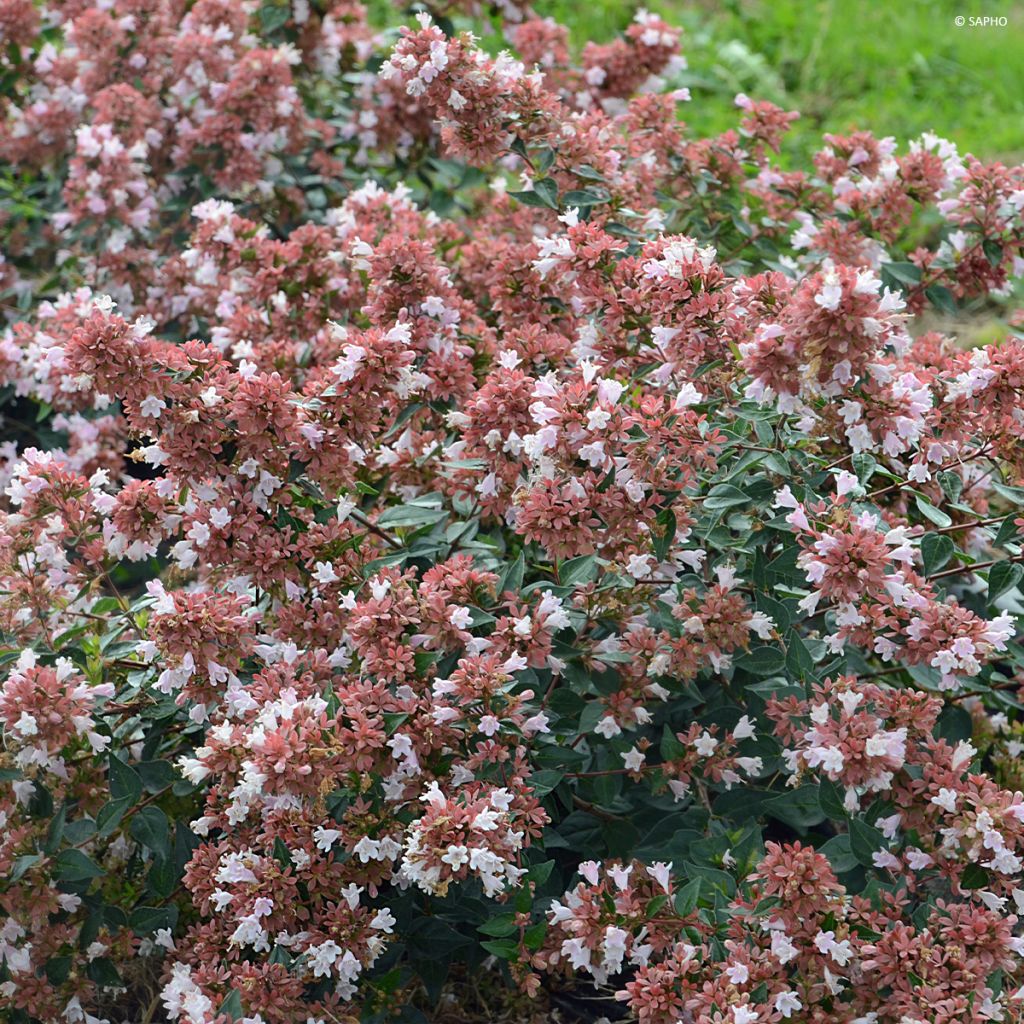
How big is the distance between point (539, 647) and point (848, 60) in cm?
457

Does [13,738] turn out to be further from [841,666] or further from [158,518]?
[841,666]

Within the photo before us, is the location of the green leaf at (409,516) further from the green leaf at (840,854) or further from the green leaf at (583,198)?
the green leaf at (840,854)

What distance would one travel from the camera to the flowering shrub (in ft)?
5.78

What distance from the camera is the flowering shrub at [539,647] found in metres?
1.76

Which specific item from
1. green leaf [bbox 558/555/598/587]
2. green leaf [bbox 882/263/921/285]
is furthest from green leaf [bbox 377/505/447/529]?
green leaf [bbox 882/263/921/285]

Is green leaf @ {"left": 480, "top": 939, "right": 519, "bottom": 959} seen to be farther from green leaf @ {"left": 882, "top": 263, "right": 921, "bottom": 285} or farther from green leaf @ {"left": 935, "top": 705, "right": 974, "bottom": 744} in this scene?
green leaf @ {"left": 882, "top": 263, "right": 921, "bottom": 285}

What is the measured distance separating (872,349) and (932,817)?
2.26 feet

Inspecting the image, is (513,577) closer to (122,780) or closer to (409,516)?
(409,516)

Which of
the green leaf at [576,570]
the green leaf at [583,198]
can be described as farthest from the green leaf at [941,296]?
the green leaf at [576,570]

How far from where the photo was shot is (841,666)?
2.08 metres

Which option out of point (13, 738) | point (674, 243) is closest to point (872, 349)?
point (674, 243)

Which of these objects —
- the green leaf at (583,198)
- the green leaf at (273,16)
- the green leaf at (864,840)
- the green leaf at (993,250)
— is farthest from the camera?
the green leaf at (273,16)
